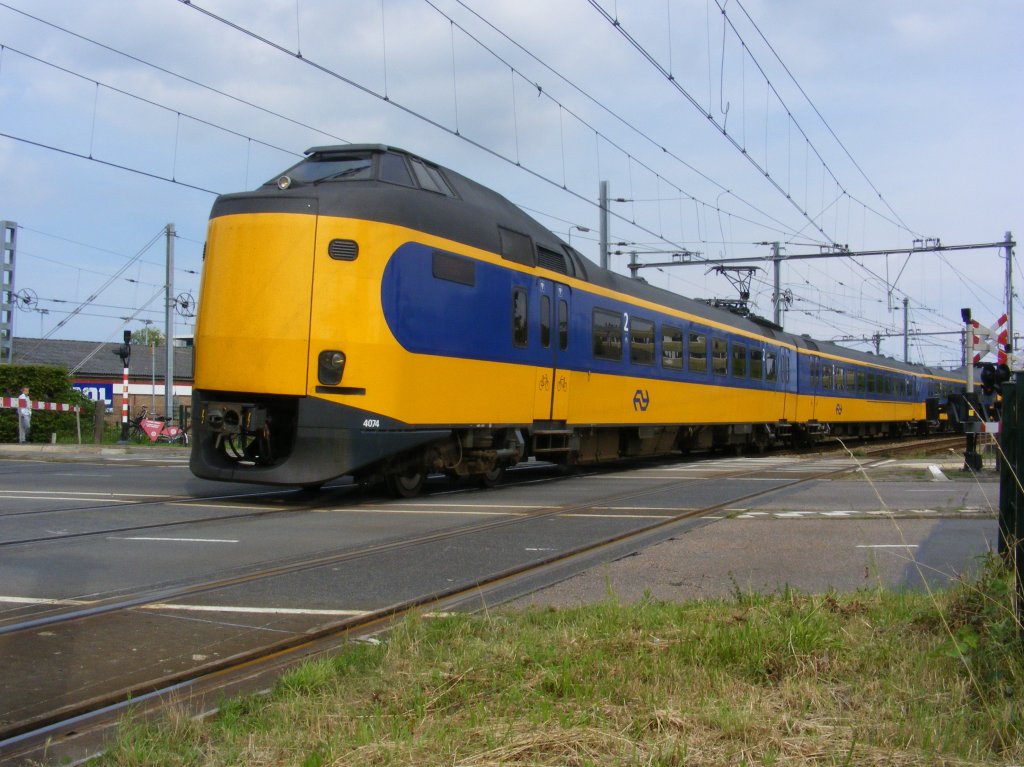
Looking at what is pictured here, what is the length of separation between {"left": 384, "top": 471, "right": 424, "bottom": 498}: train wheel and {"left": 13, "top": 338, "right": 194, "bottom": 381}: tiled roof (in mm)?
47056

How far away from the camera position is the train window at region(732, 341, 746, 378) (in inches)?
901

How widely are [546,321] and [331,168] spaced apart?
13.0ft

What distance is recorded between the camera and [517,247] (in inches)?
541

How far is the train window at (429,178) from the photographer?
40.3 ft

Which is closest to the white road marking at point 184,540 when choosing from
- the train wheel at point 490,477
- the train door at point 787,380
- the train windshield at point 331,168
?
the train windshield at point 331,168

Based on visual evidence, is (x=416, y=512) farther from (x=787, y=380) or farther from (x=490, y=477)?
(x=787, y=380)

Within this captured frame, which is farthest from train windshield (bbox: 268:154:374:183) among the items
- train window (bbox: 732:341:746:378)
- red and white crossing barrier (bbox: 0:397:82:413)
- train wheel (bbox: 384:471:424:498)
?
red and white crossing barrier (bbox: 0:397:82:413)

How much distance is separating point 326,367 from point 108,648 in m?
6.18

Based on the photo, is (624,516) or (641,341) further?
(641,341)

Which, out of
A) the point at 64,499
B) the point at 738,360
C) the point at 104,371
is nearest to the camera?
the point at 64,499

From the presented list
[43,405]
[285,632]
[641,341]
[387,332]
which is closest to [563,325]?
[641,341]

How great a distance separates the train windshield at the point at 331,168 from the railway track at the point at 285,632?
4632 millimetres

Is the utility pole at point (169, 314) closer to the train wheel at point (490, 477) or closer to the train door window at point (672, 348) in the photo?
the train door window at point (672, 348)

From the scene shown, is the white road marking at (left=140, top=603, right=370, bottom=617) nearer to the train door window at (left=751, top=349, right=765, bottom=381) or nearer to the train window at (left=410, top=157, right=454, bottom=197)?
the train window at (left=410, top=157, right=454, bottom=197)
